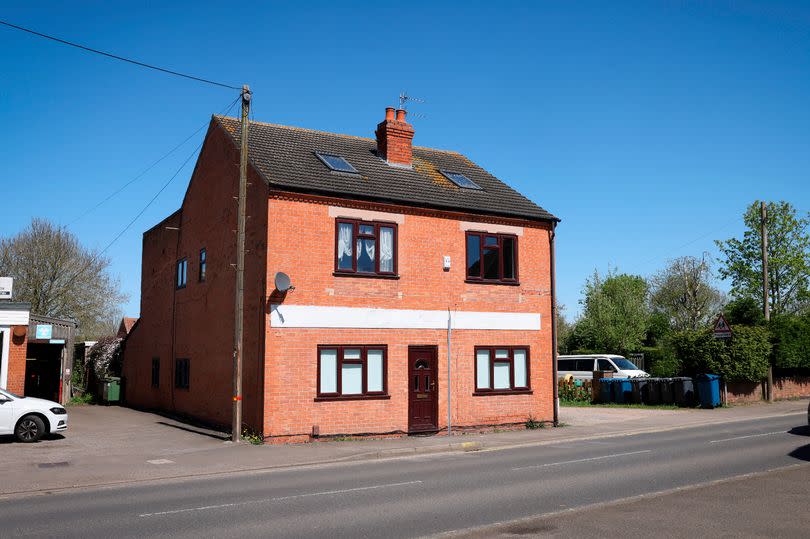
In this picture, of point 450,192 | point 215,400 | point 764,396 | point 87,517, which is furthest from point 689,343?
point 87,517

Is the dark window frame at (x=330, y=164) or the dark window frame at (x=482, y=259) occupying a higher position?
the dark window frame at (x=330, y=164)

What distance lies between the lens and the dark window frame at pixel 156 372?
92.1 ft

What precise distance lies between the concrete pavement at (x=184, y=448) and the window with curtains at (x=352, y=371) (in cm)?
135

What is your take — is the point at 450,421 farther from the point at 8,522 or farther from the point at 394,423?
the point at 8,522

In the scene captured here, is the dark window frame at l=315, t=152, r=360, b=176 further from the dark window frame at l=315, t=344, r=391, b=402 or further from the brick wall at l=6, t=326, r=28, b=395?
the brick wall at l=6, t=326, r=28, b=395

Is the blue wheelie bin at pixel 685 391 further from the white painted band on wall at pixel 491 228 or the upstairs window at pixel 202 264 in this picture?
the upstairs window at pixel 202 264

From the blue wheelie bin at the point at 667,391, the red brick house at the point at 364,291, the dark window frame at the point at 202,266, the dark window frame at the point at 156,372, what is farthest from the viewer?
the blue wheelie bin at the point at 667,391

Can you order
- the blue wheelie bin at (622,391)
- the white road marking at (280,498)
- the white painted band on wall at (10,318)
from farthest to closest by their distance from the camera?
the blue wheelie bin at (622,391) < the white painted band on wall at (10,318) < the white road marking at (280,498)

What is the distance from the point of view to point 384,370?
1942cm

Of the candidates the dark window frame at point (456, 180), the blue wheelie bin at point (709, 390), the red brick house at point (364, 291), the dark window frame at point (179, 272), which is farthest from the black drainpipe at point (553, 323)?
the dark window frame at point (179, 272)

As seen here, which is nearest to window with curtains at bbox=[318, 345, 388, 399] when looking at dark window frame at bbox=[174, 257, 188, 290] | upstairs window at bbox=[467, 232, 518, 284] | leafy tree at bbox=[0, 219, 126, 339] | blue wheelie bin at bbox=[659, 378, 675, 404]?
upstairs window at bbox=[467, 232, 518, 284]

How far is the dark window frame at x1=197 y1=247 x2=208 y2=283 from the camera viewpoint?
931 inches

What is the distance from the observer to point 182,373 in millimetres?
25047

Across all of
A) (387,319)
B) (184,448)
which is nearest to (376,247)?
(387,319)
